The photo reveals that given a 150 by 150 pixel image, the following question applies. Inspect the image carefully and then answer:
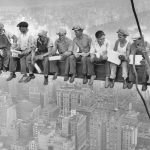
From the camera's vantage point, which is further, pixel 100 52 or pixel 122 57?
pixel 100 52

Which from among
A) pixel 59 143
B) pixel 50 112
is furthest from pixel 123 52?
pixel 50 112

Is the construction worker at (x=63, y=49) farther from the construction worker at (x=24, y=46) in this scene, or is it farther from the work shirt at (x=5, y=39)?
the work shirt at (x=5, y=39)

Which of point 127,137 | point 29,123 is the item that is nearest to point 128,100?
point 127,137

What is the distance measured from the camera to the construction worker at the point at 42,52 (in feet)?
17.9

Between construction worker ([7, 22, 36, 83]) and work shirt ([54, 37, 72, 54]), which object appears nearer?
work shirt ([54, 37, 72, 54])

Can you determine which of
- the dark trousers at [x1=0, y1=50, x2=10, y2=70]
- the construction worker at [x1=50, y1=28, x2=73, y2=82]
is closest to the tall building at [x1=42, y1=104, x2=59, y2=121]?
the dark trousers at [x1=0, y1=50, x2=10, y2=70]

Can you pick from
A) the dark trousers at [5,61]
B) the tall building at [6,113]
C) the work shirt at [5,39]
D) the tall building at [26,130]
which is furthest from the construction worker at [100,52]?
the tall building at [6,113]

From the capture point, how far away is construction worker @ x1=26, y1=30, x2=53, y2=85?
5457 millimetres

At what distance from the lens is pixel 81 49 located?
526cm

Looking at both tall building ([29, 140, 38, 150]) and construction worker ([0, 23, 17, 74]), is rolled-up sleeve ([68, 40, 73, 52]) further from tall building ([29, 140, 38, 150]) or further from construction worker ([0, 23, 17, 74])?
tall building ([29, 140, 38, 150])

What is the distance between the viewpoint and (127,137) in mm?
24328

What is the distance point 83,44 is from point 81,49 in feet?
0.27

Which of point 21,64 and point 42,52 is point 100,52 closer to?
point 42,52

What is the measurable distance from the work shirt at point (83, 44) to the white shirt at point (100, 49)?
0.18 m
